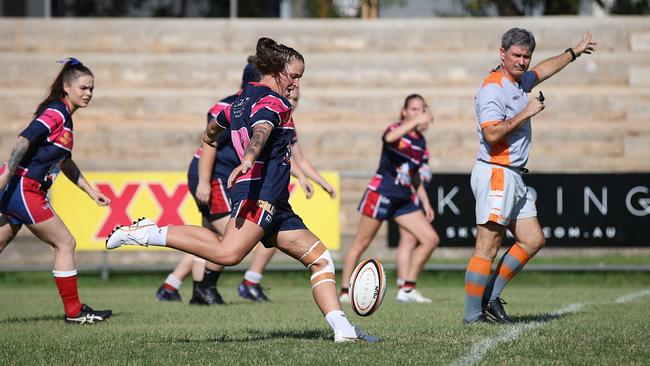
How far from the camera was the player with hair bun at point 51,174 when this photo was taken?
8.77 m

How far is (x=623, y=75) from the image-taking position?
21156 millimetres

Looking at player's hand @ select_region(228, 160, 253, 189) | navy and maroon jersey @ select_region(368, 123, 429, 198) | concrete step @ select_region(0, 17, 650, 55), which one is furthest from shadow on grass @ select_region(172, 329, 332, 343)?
concrete step @ select_region(0, 17, 650, 55)

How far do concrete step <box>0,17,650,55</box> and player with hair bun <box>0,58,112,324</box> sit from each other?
13.7 metres

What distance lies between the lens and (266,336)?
7.64m

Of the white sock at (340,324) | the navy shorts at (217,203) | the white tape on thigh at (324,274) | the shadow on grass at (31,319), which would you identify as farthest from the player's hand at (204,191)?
the white sock at (340,324)

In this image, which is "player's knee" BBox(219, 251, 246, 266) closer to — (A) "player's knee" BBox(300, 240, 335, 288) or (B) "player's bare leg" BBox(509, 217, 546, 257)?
(A) "player's knee" BBox(300, 240, 335, 288)

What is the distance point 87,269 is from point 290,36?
7.66 metres

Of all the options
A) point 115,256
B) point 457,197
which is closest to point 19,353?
point 457,197

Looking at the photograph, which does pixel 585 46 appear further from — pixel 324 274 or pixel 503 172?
pixel 324 274

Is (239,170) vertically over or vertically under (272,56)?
under

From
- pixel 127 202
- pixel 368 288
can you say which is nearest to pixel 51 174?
pixel 368 288

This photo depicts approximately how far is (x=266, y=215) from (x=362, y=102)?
14112mm

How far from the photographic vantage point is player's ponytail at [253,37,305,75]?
6891 millimetres

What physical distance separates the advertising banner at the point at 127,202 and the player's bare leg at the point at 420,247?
2846 mm
